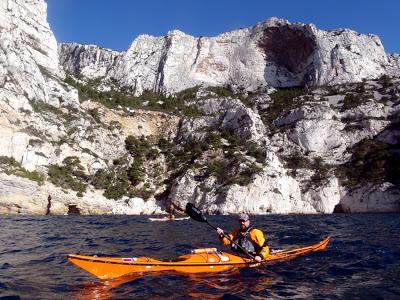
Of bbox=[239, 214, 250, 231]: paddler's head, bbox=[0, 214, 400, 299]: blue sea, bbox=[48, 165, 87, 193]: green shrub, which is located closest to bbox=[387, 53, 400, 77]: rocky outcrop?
bbox=[48, 165, 87, 193]: green shrub

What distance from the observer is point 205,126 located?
73188 mm

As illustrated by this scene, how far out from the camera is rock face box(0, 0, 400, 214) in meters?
53.6

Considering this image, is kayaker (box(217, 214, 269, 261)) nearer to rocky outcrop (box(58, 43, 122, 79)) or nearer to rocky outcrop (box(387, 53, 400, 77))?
rocky outcrop (box(387, 53, 400, 77))

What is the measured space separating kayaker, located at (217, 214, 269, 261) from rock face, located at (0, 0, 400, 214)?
36.7 meters

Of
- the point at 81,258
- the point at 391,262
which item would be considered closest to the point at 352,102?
the point at 391,262

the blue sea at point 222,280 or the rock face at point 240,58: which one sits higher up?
the rock face at point 240,58

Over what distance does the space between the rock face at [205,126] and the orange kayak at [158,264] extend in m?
37.2

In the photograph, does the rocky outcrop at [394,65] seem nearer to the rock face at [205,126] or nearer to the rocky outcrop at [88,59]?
the rock face at [205,126]

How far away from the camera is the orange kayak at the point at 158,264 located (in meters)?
9.03

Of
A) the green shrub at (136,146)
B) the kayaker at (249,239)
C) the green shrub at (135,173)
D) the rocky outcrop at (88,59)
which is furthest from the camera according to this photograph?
the rocky outcrop at (88,59)

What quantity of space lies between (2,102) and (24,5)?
88.8 ft

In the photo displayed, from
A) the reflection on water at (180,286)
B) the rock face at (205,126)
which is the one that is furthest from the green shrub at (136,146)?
the reflection on water at (180,286)

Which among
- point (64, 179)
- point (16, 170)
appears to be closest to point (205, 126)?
point (64, 179)

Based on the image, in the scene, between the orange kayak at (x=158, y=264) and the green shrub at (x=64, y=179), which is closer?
the orange kayak at (x=158, y=264)
